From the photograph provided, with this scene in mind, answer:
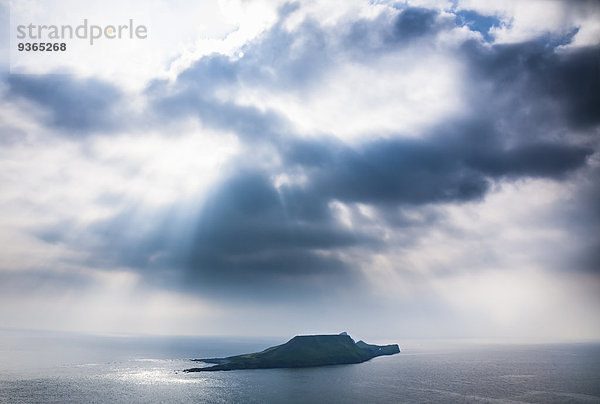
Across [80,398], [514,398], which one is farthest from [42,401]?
[514,398]

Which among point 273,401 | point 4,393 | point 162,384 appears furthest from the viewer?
point 162,384

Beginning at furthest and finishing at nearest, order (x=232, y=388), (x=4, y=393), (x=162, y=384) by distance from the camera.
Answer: (x=162, y=384) → (x=232, y=388) → (x=4, y=393)

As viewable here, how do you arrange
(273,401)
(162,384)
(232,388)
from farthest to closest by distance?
(162,384) < (232,388) < (273,401)

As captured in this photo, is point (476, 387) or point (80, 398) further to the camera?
point (476, 387)

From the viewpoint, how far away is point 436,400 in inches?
5773

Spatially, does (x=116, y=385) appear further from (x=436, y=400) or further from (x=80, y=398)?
(x=436, y=400)

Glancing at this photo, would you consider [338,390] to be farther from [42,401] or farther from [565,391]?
[42,401]

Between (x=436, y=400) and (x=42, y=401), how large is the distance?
161649 mm

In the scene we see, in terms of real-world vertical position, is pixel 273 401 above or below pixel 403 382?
above

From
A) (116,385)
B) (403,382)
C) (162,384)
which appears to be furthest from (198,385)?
(403,382)

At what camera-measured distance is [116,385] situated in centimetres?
18862

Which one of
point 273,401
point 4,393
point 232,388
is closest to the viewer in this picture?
point 273,401

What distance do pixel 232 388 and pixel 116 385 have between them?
211 feet

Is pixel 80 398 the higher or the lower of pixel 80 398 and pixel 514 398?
the higher
